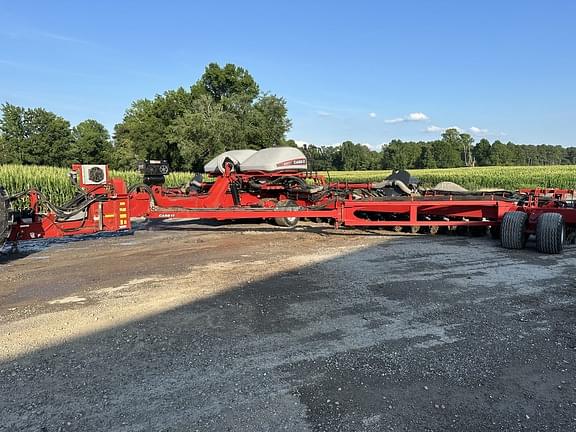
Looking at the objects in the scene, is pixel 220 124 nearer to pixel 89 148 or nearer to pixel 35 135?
pixel 35 135

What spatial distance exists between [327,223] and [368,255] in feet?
16.1

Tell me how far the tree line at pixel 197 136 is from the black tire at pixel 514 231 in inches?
212

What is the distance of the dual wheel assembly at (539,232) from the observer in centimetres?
841

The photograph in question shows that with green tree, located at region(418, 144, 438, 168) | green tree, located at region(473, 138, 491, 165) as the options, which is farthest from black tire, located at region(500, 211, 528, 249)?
green tree, located at region(473, 138, 491, 165)

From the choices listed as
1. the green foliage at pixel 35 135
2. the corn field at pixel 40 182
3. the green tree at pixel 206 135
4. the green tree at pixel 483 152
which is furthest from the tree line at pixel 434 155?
the corn field at pixel 40 182

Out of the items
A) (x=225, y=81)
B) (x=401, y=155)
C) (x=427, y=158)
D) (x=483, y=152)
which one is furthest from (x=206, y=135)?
(x=483, y=152)

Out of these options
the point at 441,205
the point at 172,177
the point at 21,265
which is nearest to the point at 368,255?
the point at 441,205

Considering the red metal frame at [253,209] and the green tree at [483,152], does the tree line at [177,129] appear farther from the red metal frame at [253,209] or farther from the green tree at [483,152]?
the green tree at [483,152]

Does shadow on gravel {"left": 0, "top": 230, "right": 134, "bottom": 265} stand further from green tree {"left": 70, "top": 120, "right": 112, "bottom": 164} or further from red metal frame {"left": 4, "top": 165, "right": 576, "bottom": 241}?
green tree {"left": 70, "top": 120, "right": 112, "bottom": 164}

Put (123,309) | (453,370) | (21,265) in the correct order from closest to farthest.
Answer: (453,370)
(123,309)
(21,265)

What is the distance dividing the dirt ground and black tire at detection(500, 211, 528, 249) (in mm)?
786

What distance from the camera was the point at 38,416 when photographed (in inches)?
126

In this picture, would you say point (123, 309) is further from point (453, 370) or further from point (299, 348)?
point (453, 370)

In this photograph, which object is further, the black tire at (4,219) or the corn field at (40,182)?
the corn field at (40,182)
